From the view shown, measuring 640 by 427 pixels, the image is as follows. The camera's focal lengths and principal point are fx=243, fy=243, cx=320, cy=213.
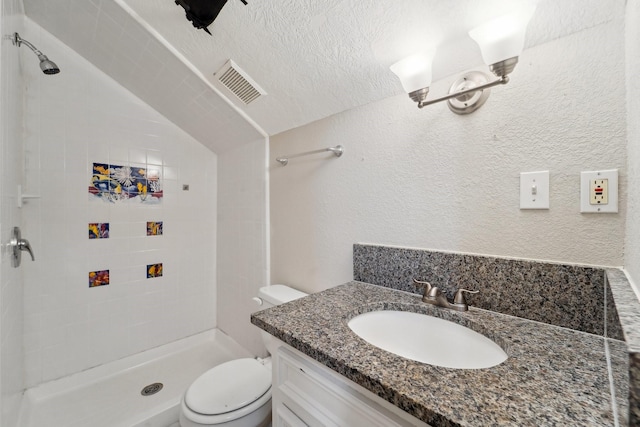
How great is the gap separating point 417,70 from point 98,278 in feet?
7.43

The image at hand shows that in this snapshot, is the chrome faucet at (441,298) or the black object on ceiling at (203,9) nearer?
the chrome faucet at (441,298)

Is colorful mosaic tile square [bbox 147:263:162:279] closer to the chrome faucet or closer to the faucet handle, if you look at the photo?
the chrome faucet

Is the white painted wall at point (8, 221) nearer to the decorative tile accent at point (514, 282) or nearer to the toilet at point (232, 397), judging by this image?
the toilet at point (232, 397)

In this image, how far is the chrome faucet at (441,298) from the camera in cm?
79

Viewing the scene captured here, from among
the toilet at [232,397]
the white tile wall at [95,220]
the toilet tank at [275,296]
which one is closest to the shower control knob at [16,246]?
the white tile wall at [95,220]

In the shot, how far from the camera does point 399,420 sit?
0.48m

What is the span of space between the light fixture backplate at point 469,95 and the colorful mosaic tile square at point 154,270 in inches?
87.2

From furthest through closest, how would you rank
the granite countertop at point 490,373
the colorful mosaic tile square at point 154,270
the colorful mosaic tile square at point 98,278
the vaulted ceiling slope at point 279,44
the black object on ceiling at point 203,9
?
the colorful mosaic tile square at point 154,270
the colorful mosaic tile square at point 98,278
the black object on ceiling at point 203,9
the vaulted ceiling slope at point 279,44
the granite countertop at point 490,373

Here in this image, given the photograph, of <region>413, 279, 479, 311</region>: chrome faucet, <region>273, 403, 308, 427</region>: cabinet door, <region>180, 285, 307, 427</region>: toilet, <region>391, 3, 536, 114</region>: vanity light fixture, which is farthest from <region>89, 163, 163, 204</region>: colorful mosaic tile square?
<region>413, 279, 479, 311</region>: chrome faucet

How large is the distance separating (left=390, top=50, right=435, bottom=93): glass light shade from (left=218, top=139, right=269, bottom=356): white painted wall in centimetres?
109

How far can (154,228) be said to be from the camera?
6.31 ft

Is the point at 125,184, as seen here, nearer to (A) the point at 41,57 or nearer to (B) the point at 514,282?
(A) the point at 41,57

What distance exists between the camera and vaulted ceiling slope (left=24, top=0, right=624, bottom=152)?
0.78 meters

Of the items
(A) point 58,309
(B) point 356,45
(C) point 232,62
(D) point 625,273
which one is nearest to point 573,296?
(D) point 625,273
